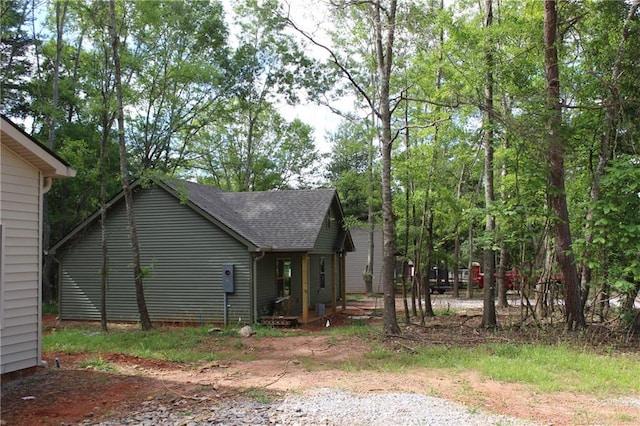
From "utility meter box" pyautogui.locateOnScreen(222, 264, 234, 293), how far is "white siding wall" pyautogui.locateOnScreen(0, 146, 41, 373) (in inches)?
282

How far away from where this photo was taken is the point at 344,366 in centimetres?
922

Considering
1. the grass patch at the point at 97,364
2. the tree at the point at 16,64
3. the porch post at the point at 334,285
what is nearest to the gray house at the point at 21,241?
the grass patch at the point at 97,364

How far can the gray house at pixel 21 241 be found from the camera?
7594mm

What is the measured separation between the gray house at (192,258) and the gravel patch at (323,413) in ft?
27.6

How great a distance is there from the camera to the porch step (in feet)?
50.3

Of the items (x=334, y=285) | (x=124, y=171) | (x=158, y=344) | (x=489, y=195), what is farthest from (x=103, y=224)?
(x=489, y=195)

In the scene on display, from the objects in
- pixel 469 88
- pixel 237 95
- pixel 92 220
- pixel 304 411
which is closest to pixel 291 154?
pixel 237 95

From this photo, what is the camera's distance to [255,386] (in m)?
7.82

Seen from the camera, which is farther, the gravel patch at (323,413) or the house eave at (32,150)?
the house eave at (32,150)

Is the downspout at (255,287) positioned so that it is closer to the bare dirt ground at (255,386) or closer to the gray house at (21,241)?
the bare dirt ground at (255,386)

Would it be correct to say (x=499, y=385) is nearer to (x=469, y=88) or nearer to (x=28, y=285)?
(x=28, y=285)

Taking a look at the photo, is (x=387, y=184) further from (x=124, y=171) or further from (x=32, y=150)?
(x=32, y=150)

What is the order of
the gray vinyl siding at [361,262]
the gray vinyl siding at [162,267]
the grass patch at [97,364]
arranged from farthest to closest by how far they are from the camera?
the gray vinyl siding at [361,262] < the gray vinyl siding at [162,267] < the grass patch at [97,364]

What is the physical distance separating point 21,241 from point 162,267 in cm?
824
